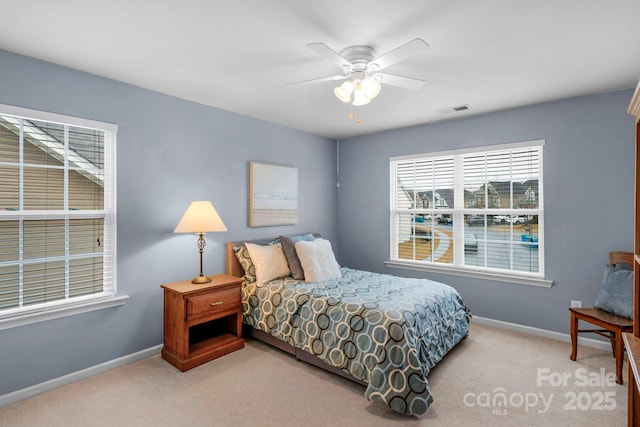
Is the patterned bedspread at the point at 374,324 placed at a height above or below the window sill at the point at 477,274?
below

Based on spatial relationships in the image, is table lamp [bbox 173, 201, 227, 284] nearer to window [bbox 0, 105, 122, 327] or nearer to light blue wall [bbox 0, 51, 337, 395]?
light blue wall [bbox 0, 51, 337, 395]

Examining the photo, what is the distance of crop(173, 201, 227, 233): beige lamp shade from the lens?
292 centimetres

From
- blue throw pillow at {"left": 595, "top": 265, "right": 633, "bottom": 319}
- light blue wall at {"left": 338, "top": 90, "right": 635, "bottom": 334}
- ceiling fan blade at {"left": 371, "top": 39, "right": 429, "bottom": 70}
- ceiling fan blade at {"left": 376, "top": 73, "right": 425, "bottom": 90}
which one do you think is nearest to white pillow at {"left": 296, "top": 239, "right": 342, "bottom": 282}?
light blue wall at {"left": 338, "top": 90, "right": 635, "bottom": 334}

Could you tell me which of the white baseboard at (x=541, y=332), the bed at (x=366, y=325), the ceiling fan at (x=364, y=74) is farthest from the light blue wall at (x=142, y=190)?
the white baseboard at (x=541, y=332)

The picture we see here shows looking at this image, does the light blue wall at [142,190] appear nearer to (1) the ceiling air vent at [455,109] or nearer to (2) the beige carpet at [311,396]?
(2) the beige carpet at [311,396]

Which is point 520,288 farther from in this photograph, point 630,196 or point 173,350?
point 173,350

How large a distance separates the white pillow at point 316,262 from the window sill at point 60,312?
5.45 feet

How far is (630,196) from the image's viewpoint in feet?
9.71

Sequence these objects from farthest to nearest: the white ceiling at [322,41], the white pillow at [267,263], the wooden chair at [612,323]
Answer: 1. the white pillow at [267,263]
2. the wooden chair at [612,323]
3. the white ceiling at [322,41]

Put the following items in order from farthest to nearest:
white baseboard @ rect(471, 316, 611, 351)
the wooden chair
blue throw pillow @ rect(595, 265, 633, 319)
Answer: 1. white baseboard @ rect(471, 316, 611, 351)
2. blue throw pillow @ rect(595, 265, 633, 319)
3. the wooden chair

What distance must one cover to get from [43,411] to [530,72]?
4371mm

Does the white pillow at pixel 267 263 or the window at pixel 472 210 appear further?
the window at pixel 472 210

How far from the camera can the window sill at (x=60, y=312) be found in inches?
90.0

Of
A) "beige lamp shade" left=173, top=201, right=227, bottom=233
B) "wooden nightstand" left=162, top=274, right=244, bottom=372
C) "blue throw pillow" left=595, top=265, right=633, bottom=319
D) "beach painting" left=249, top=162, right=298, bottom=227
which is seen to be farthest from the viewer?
"beach painting" left=249, top=162, right=298, bottom=227
